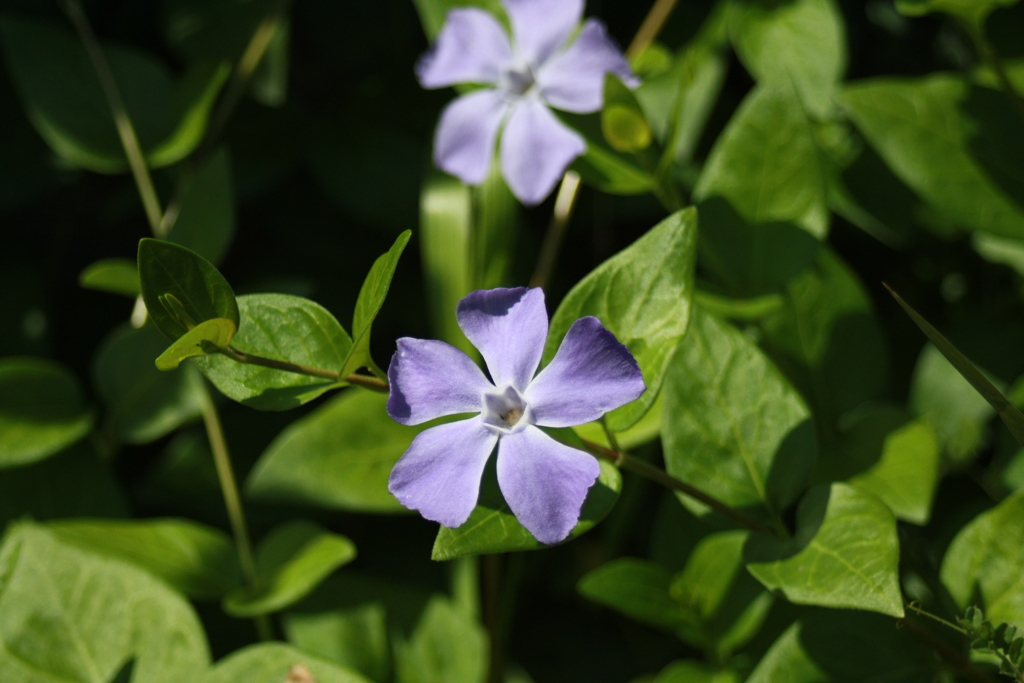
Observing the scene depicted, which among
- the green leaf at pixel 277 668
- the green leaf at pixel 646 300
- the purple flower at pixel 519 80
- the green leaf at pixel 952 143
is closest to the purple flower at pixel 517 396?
the green leaf at pixel 646 300

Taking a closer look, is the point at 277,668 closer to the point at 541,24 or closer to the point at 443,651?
the point at 443,651

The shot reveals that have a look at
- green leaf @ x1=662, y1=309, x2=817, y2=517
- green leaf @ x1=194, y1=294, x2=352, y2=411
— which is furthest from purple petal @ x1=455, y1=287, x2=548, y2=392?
green leaf @ x1=662, y1=309, x2=817, y2=517

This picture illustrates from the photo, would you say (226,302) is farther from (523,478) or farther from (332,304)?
(332,304)

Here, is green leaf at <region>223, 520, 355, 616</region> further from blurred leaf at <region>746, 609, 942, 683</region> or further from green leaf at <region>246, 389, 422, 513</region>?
blurred leaf at <region>746, 609, 942, 683</region>

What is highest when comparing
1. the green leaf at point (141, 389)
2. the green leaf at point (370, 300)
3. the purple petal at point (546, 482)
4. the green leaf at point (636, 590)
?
the green leaf at point (370, 300)

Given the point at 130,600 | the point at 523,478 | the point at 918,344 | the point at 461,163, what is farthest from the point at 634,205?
the point at 130,600

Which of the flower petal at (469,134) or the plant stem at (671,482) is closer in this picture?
the plant stem at (671,482)

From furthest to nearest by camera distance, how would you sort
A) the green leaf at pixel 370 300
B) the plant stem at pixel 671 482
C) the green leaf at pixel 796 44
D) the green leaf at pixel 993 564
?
1. the green leaf at pixel 796 44
2. the green leaf at pixel 993 564
3. the plant stem at pixel 671 482
4. the green leaf at pixel 370 300

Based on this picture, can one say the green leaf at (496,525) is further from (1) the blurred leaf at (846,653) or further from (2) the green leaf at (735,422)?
(1) the blurred leaf at (846,653)

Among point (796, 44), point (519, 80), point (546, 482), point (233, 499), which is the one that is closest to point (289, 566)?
point (233, 499)
